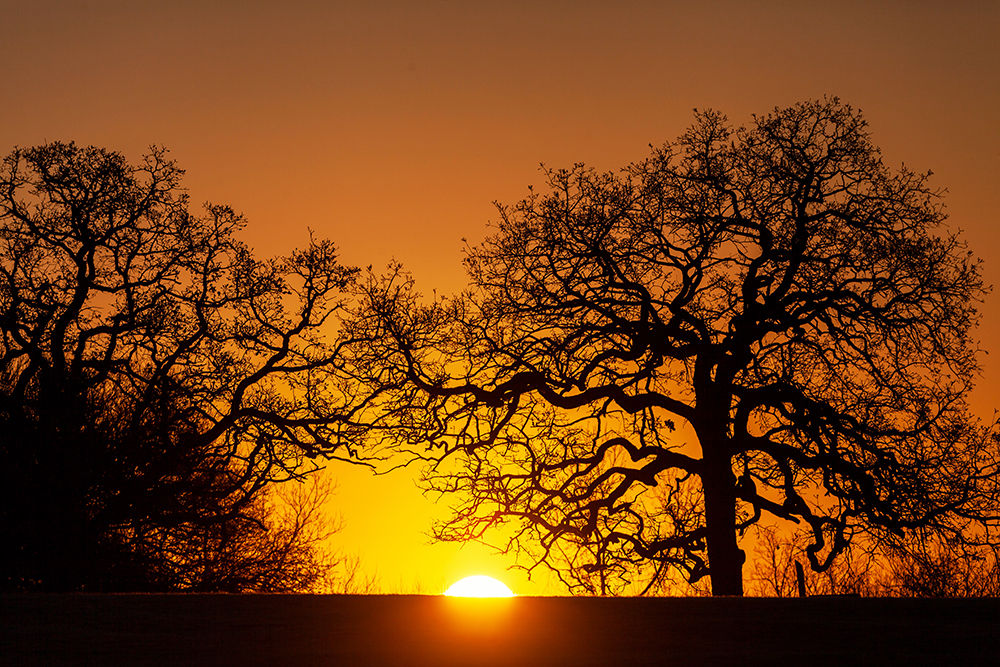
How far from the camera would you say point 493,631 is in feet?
8.55

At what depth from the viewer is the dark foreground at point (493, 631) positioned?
232cm

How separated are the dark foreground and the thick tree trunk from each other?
12441 mm

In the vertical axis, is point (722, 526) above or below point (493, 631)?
above

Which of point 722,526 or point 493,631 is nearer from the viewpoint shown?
point 493,631

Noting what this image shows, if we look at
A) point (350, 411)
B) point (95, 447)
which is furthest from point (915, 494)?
point (95, 447)

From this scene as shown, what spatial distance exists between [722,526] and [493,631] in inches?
524

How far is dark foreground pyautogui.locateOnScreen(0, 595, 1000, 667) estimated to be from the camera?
232 cm

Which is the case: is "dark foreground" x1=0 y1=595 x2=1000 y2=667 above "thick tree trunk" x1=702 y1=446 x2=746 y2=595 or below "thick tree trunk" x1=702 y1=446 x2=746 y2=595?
below

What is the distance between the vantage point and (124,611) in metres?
2.93

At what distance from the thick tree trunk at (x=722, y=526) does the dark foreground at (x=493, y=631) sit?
1244 cm

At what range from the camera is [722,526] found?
1520 cm

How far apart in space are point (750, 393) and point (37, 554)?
11.7 m

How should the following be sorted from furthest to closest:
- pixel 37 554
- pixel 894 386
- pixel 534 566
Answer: pixel 534 566 < pixel 894 386 < pixel 37 554

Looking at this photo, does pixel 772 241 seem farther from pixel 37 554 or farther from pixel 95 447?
pixel 37 554
